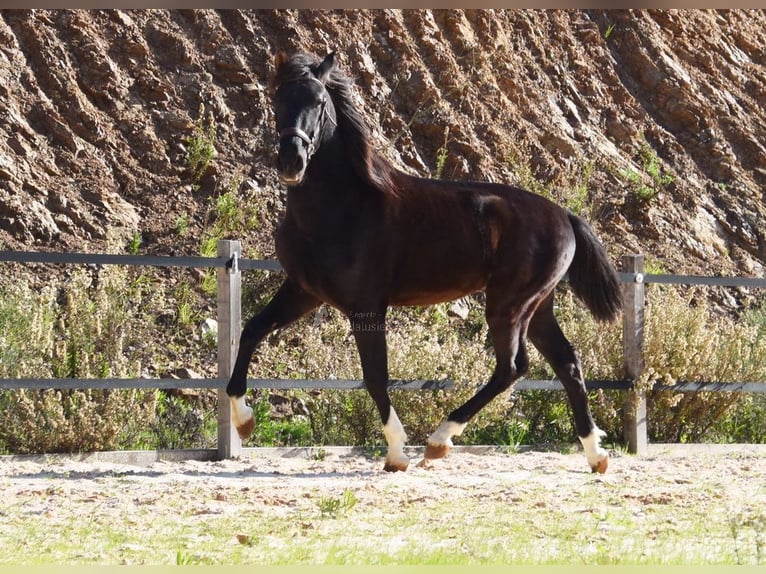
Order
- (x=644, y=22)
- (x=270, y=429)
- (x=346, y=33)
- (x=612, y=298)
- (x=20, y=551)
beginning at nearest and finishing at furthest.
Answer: (x=20, y=551) → (x=612, y=298) → (x=270, y=429) → (x=346, y=33) → (x=644, y=22)

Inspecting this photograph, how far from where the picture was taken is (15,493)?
5062 millimetres

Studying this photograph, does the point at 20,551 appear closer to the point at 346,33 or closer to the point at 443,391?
the point at 443,391

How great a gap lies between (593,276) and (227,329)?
2.36 m

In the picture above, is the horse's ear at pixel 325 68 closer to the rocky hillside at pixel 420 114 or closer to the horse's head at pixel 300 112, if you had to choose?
the horse's head at pixel 300 112

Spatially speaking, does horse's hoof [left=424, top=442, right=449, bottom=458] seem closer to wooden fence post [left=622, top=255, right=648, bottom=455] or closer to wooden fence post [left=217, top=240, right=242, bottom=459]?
wooden fence post [left=217, top=240, right=242, bottom=459]

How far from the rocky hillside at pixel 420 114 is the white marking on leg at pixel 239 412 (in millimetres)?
3750

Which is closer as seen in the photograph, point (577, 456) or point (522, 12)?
point (577, 456)

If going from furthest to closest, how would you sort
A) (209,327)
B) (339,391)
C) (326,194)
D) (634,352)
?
(209,327) < (634,352) < (339,391) < (326,194)

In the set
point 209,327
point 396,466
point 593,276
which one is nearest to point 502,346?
point 396,466

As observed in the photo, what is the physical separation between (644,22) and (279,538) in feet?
39.3

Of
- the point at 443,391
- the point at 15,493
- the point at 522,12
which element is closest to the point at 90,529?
the point at 15,493

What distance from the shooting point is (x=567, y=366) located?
633cm

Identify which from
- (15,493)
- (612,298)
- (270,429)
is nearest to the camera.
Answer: (15,493)

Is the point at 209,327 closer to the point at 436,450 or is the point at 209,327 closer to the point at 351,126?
the point at 351,126
